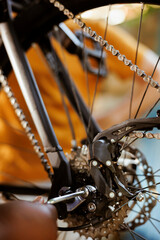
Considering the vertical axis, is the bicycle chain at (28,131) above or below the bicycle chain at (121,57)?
below

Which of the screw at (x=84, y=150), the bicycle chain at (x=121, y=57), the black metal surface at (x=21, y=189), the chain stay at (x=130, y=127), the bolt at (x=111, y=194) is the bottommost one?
the black metal surface at (x=21, y=189)

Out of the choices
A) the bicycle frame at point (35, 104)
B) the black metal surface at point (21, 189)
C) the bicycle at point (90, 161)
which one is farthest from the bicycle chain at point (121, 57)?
the black metal surface at point (21, 189)

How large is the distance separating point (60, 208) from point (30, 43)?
1.26ft

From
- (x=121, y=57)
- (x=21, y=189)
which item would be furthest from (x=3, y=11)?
(x=21, y=189)

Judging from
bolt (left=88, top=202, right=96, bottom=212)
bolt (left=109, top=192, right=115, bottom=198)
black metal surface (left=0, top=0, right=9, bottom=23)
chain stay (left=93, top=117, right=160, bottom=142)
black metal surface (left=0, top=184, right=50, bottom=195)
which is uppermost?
black metal surface (left=0, top=0, right=9, bottom=23)

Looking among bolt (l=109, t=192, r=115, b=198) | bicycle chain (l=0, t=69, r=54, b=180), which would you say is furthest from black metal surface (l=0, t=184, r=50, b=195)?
bolt (l=109, t=192, r=115, b=198)

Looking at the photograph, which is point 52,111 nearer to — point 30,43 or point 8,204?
point 30,43

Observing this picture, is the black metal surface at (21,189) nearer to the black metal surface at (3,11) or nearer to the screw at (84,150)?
the screw at (84,150)

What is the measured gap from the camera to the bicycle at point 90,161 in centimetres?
45

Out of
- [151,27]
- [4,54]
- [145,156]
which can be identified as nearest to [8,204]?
[145,156]

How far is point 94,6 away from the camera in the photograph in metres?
0.56

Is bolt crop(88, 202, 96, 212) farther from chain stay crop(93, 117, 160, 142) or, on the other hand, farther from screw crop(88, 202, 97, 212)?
chain stay crop(93, 117, 160, 142)

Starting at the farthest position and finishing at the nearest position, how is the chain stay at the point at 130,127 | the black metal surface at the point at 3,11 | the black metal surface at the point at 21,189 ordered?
the black metal surface at the point at 21,189 < the black metal surface at the point at 3,11 < the chain stay at the point at 130,127

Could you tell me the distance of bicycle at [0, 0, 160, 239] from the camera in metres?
0.45
